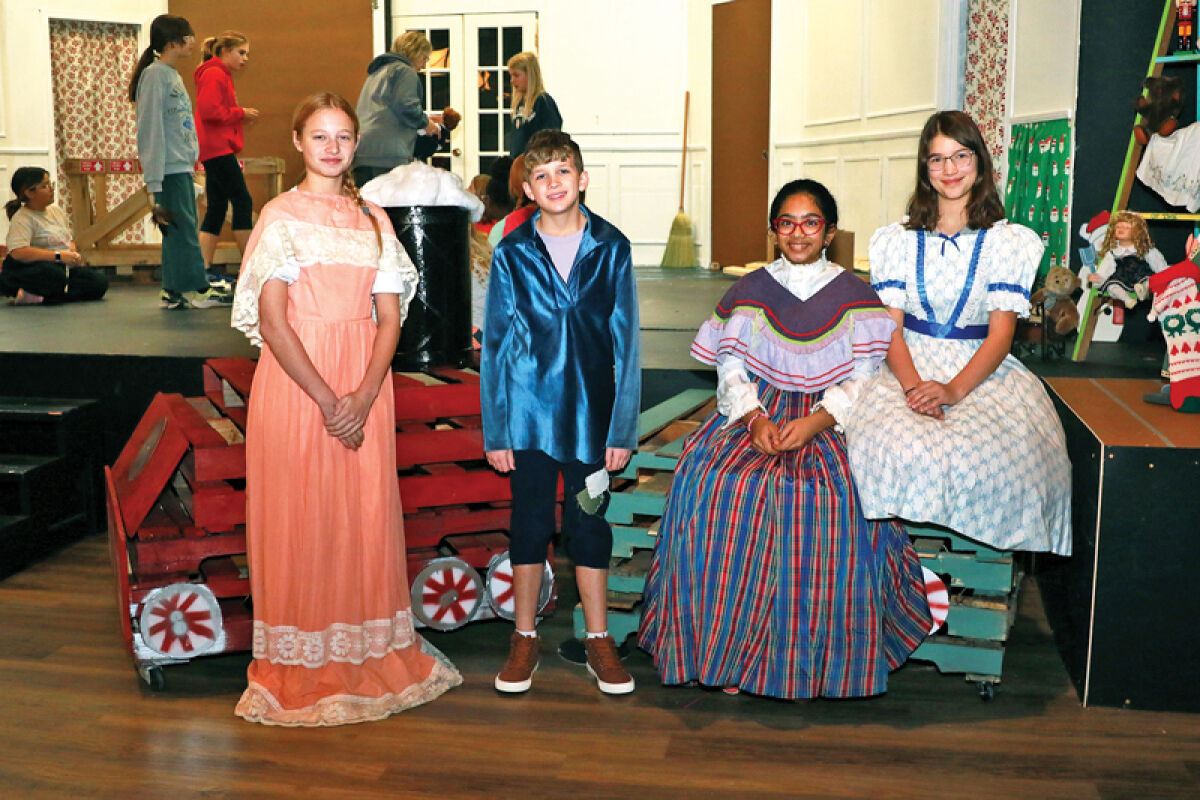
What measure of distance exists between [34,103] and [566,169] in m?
8.97

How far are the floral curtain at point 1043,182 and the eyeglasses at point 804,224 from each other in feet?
9.95

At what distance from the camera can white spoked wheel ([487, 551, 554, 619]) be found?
10.3ft

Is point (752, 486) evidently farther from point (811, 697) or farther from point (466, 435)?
point (466, 435)

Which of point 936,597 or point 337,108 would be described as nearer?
point 337,108

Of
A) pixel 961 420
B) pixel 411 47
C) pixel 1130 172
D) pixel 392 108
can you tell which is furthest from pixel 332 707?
pixel 411 47

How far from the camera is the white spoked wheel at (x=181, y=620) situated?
286cm

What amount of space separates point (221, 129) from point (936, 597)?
4924 millimetres

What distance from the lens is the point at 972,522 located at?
263 cm

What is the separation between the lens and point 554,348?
9.04ft

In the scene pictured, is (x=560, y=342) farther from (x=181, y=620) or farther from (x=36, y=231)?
(x=36, y=231)

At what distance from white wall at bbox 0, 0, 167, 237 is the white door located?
2982mm


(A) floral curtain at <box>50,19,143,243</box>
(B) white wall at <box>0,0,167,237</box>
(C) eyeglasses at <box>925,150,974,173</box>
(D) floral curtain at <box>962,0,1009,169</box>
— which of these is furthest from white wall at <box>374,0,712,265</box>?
(C) eyeglasses at <box>925,150,974,173</box>

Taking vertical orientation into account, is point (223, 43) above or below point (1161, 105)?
above

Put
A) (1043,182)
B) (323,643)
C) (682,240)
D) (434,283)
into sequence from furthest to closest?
(682,240), (1043,182), (434,283), (323,643)
